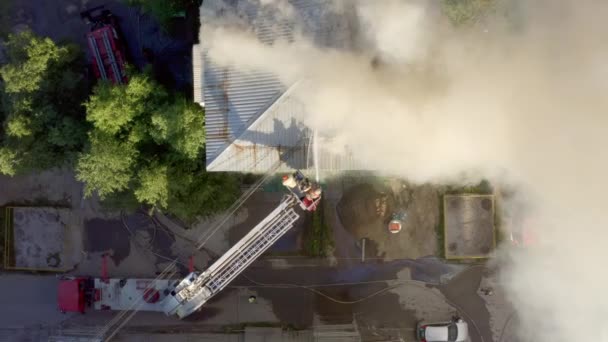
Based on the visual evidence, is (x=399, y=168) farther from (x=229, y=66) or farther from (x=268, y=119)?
(x=229, y=66)

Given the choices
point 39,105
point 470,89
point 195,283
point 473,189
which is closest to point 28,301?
point 195,283

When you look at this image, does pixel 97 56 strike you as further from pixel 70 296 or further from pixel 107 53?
pixel 70 296

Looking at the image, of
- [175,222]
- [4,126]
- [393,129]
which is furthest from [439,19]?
[4,126]

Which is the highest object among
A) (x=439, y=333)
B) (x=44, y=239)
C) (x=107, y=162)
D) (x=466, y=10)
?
(x=466, y=10)

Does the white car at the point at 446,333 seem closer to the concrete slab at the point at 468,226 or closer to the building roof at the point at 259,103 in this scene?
the concrete slab at the point at 468,226

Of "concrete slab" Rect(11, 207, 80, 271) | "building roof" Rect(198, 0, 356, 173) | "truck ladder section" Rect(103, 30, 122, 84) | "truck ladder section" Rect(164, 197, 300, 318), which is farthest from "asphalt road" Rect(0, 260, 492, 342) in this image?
"truck ladder section" Rect(103, 30, 122, 84)

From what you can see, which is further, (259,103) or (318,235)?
(318,235)
